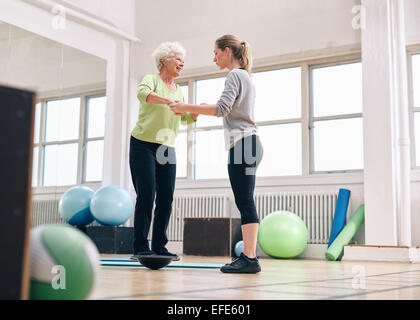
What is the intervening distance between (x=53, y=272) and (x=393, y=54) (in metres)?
5.15

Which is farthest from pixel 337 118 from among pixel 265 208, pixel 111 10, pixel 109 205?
pixel 111 10

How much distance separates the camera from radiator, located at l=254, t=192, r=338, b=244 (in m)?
5.76

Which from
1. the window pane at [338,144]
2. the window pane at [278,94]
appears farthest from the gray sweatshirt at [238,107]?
the window pane at [278,94]

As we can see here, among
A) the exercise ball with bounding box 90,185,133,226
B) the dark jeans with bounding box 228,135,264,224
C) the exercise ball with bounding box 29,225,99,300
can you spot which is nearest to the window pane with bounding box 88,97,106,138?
the exercise ball with bounding box 90,185,133,226

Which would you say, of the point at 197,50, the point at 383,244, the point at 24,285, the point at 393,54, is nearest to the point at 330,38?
the point at 393,54

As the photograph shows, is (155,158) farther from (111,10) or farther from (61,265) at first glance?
(111,10)

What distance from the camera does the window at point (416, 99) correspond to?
18.5 feet

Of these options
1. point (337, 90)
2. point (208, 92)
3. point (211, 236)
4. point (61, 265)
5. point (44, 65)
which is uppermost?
point (44, 65)

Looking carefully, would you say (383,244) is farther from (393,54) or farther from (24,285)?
(24,285)

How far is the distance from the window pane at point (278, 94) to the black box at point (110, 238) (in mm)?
2187

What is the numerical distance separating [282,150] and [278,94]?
70cm

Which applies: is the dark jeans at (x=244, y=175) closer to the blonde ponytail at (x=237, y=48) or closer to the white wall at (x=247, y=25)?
the blonde ponytail at (x=237, y=48)

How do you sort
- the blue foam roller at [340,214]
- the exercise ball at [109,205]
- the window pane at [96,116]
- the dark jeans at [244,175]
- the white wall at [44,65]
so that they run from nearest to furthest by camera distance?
the dark jeans at [244,175], the blue foam roller at [340,214], the exercise ball at [109,205], the white wall at [44,65], the window pane at [96,116]

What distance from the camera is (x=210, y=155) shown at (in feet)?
22.6
